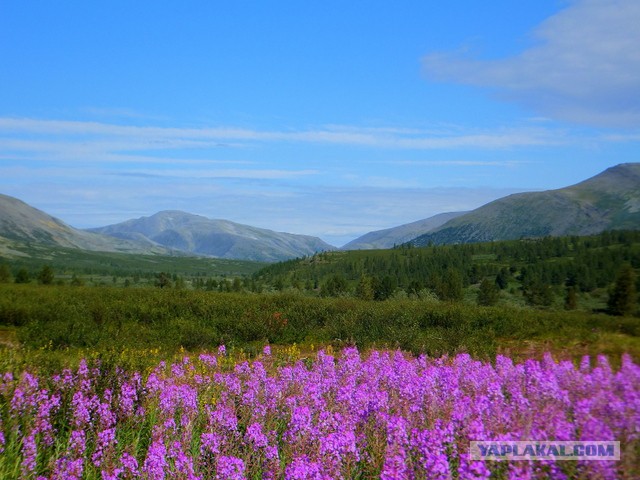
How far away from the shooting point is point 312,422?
568 cm

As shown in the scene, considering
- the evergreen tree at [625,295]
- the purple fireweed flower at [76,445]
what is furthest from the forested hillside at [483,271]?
the purple fireweed flower at [76,445]

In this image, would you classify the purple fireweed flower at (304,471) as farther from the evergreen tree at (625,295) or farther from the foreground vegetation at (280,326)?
the evergreen tree at (625,295)

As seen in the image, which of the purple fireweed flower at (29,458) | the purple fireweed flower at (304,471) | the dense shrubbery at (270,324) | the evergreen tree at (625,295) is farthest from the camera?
the evergreen tree at (625,295)

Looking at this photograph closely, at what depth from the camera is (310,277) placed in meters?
148

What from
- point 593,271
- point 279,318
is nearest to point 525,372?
point 279,318

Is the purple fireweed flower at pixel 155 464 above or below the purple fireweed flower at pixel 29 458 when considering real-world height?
above

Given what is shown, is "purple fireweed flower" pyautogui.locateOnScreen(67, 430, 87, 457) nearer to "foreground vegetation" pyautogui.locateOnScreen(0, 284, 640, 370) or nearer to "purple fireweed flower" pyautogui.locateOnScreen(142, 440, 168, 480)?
"purple fireweed flower" pyautogui.locateOnScreen(142, 440, 168, 480)

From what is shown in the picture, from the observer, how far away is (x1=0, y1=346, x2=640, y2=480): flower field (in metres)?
4.30

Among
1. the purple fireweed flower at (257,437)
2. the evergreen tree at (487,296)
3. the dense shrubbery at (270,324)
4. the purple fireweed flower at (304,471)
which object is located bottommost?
the evergreen tree at (487,296)

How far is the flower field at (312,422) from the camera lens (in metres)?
4.30

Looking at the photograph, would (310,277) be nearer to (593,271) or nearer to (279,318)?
(593,271)

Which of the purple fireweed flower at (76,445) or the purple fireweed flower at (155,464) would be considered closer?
the purple fireweed flower at (155,464)

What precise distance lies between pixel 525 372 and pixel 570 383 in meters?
1.40

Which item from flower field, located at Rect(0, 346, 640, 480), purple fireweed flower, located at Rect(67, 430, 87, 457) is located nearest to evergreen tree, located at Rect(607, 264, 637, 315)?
flower field, located at Rect(0, 346, 640, 480)
